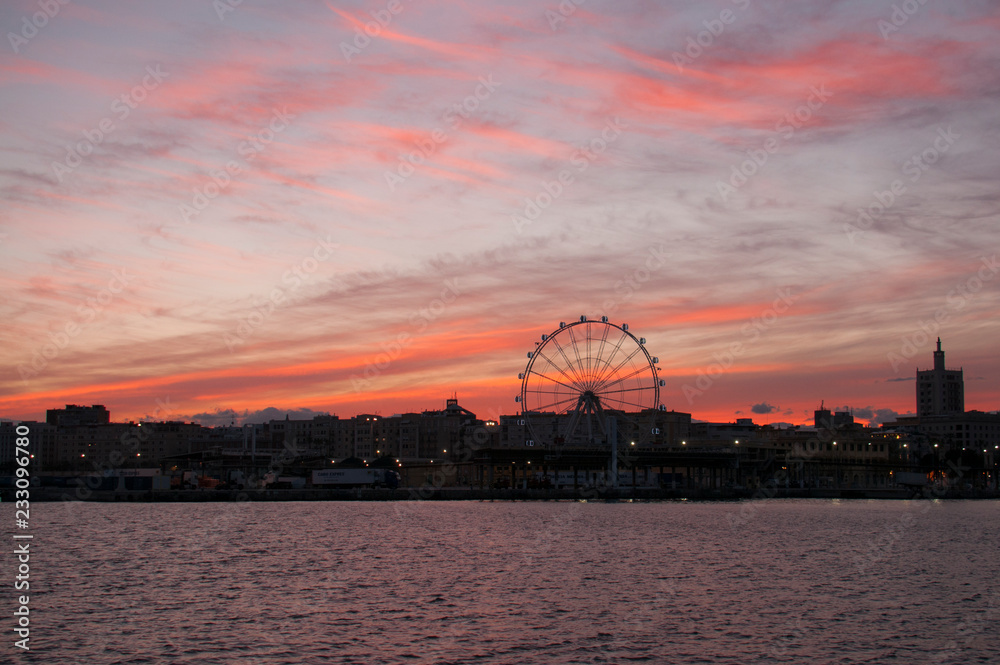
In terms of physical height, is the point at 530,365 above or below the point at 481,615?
above

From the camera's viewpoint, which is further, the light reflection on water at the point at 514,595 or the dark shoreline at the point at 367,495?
the dark shoreline at the point at 367,495

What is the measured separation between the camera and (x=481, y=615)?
161ft

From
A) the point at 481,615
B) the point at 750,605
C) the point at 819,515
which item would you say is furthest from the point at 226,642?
the point at 819,515

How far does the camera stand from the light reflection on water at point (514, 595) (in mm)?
41000

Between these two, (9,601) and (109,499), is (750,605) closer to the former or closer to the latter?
(9,601)

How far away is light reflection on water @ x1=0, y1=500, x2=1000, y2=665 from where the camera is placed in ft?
135

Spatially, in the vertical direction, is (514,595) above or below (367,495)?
above

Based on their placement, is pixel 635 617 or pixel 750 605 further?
pixel 750 605

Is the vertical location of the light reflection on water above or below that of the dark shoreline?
above

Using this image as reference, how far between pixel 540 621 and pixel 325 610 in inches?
417

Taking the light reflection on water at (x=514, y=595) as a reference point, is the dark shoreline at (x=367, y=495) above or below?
below

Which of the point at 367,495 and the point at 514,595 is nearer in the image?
the point at 514,595

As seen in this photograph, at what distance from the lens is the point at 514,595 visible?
2186 inches

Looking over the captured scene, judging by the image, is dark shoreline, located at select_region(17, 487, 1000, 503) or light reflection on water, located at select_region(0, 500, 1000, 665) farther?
dark shoreline, located at select_region(17, 487, 1000, 503)
